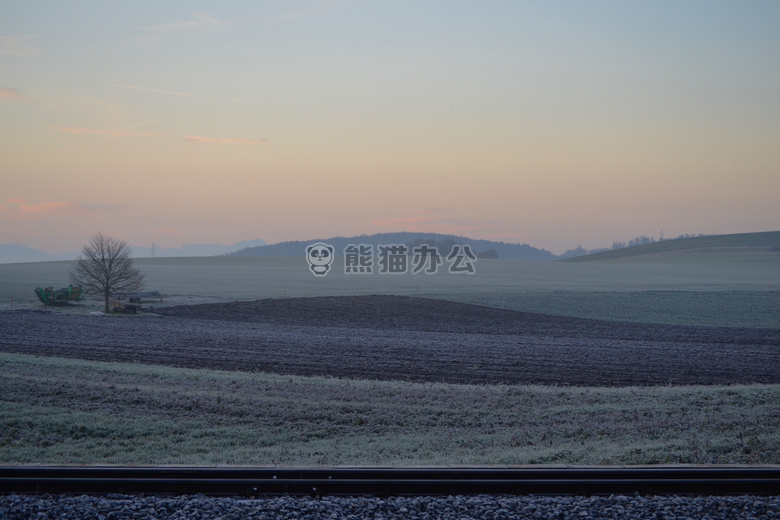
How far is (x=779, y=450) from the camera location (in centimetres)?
977

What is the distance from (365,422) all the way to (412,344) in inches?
574

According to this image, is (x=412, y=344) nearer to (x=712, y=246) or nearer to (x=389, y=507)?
(x=389, y=507)

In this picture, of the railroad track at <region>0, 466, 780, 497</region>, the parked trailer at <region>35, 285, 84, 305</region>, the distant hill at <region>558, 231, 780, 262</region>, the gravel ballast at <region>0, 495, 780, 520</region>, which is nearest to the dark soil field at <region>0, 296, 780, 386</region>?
the parked trailer at <region>35, 285, 84, 305</region>

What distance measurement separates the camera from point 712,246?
12038 cm

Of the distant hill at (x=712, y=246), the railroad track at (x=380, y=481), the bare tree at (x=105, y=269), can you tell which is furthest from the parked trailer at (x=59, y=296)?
the distant hill at (x=712, y=246)

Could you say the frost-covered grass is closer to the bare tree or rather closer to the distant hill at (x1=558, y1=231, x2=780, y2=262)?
the bare tree

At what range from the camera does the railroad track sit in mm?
7320

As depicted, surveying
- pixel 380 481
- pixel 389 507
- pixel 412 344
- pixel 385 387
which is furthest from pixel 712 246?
pixel 389 507

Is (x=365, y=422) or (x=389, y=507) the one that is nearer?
(x=389, y=507)

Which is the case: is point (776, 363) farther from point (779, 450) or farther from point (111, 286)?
point (111, 286)

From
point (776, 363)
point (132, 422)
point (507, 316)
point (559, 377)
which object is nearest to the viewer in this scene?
point (132, 422)

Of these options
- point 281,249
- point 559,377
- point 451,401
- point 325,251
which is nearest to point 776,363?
point 559,377

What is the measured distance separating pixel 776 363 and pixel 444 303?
2485cm

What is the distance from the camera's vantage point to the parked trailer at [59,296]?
4481cm
